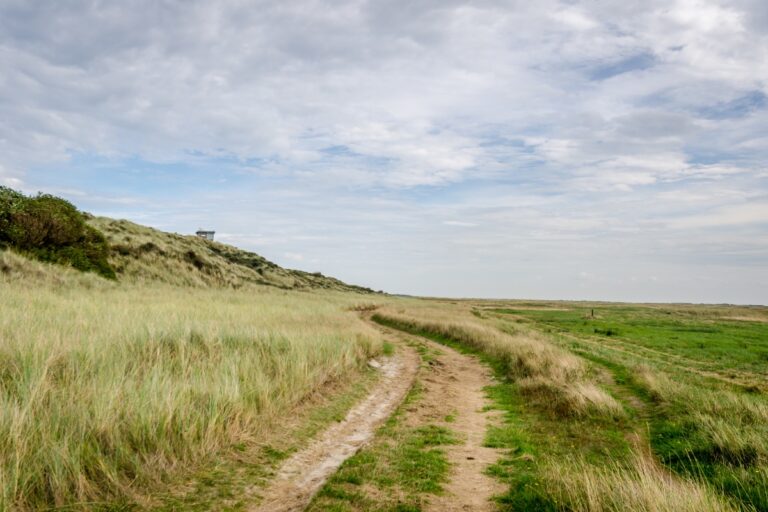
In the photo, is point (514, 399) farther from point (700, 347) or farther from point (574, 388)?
point (700, 347)

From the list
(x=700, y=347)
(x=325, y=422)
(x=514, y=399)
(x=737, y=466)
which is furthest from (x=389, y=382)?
(x=700, y=347)

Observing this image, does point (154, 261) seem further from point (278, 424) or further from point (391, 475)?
point (391, 475)

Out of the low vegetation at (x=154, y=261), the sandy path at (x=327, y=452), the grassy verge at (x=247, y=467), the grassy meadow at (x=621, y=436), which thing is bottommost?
the sandy path at (x=327, y=452)

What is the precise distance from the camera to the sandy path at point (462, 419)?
6.11 meters

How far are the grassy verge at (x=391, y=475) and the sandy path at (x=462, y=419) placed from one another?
0.75 ft

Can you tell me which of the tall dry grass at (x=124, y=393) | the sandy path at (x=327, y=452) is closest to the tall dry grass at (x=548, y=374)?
the sandy path at (x=327, y=452)

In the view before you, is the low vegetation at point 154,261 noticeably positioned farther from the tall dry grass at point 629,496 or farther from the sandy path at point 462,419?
the tall dry grass at point 629,496

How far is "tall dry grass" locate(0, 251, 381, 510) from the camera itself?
525 cm

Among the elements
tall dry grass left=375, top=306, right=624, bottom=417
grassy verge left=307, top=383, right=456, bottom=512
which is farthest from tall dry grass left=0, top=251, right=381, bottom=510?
tall dry grass left=375, top=306, right=624, bottom=417

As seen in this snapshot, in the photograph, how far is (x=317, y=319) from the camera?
76.1ft

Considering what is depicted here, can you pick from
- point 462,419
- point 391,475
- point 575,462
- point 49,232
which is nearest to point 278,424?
point 391,475

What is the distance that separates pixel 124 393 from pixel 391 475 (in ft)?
13.6

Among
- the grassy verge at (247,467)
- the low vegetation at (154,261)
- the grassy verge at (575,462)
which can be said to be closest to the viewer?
the grassy verge at (575,462)

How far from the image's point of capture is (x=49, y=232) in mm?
27953
